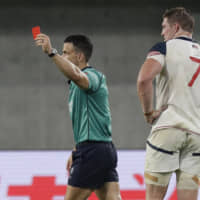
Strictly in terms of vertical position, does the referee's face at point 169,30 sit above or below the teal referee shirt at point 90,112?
above

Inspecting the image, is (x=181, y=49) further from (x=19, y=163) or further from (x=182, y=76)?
(x=19, y=163)

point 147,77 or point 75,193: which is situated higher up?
point 147,77

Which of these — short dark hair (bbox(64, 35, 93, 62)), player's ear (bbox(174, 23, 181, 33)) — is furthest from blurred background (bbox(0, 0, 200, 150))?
player's ear (bbox(174, 23, 181, 33))

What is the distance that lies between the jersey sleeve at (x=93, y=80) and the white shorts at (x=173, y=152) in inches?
22.2

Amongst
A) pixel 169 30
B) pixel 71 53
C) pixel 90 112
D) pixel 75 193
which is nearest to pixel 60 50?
pixel 71 53

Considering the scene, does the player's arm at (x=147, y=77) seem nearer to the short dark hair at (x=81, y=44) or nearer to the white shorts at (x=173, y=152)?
the white shorts at (x=173, y=152)

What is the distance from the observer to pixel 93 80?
2.98 m

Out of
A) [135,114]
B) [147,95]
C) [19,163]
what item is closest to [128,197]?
[19,163]

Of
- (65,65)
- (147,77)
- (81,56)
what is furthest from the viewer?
(81,56)

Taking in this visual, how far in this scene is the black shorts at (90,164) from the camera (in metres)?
3.01

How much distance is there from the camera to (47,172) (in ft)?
15.2

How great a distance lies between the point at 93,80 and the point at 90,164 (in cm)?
56

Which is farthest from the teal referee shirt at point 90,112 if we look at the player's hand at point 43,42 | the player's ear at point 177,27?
the player's ear at point 177,27

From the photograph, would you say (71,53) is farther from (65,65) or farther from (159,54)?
(159,54)
